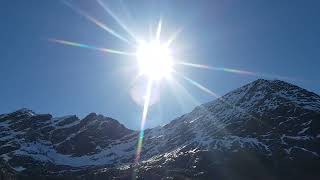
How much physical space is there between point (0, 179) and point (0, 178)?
98 centimetres

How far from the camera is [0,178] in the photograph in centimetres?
10738

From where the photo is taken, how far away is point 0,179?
4190 inches
